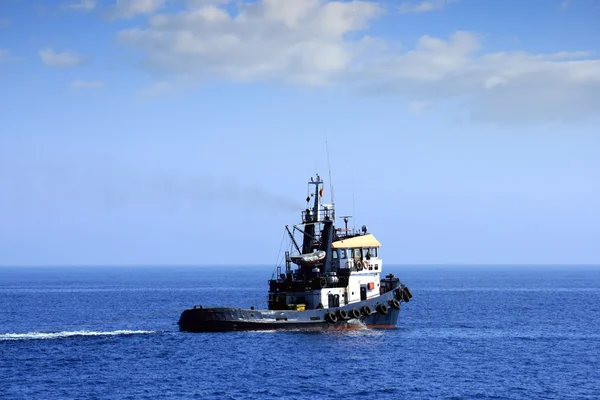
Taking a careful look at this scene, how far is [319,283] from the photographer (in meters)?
65.6

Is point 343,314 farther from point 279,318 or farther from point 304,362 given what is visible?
point 304,362

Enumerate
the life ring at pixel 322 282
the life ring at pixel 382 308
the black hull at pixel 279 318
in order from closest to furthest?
1. the black hull at pixel 279 318
2. the life ring at pixel 322 282
3. the life ring at pixel 382 308

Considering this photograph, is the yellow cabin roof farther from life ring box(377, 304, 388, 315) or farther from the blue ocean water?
the blue ocean water

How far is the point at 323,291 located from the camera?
214 feet

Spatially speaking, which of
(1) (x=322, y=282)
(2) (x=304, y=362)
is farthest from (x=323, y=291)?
(2) (x=304, y=362)

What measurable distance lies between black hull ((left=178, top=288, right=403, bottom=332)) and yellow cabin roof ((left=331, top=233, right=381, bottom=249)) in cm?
443

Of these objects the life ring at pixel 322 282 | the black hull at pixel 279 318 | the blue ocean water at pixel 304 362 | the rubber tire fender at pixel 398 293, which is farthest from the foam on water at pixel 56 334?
the rubber tire fender at pixel 398 293

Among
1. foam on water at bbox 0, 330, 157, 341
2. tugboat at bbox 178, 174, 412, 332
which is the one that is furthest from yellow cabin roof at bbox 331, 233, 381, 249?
foam on water at bbox 0, 330, 157, 341

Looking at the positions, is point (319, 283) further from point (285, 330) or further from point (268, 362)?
point (268, 362)

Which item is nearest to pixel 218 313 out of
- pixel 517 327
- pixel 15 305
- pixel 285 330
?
pixel 285 330

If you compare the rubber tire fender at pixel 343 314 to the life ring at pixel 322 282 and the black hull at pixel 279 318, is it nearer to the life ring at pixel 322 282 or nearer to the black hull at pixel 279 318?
the black hull at pixel 279 318

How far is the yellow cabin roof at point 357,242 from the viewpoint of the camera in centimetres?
6719

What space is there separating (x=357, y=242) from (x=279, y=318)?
9.60m

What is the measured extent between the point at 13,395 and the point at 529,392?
2706 cm
